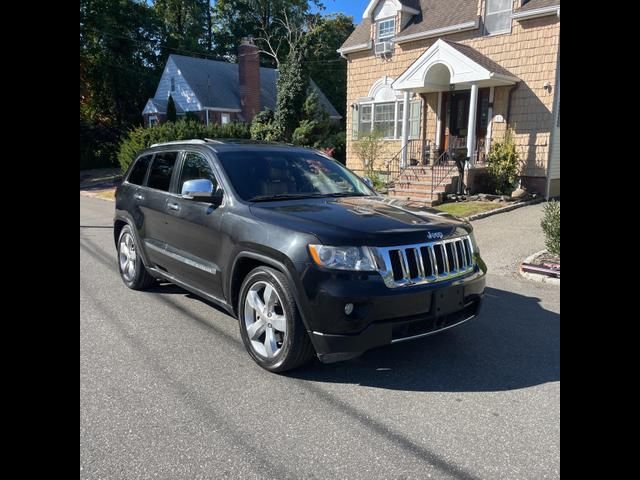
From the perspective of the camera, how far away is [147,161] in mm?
6168

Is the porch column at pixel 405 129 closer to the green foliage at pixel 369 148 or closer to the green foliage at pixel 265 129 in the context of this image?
the green foliage at pixel 369 148

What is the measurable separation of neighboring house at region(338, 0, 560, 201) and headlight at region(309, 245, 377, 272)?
36.5ft

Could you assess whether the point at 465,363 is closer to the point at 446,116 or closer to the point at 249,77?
the point at 446,116

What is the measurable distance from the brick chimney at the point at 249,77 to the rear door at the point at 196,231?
2749 cm

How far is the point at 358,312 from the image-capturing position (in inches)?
136

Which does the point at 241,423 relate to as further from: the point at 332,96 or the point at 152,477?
the point at 332,96

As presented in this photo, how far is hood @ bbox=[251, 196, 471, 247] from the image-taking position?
3576 mm

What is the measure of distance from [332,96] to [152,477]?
40328 millimetres

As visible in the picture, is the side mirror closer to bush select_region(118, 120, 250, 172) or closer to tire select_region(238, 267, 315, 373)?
tire select_region(238, 267, 315, 373)

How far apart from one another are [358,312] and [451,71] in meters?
13.7

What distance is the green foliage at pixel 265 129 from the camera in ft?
81.1

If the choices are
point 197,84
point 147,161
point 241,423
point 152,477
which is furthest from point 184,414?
point 197,84
